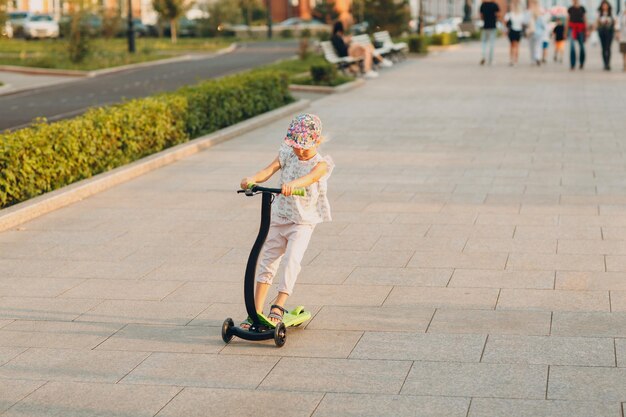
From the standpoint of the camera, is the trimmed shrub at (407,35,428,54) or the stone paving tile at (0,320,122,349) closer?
the stone paving tile at (0,320,122,349)

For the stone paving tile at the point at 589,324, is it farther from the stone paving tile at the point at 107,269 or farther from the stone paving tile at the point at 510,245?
the stone paving tile at the point at 107,269

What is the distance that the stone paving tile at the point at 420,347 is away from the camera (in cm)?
634

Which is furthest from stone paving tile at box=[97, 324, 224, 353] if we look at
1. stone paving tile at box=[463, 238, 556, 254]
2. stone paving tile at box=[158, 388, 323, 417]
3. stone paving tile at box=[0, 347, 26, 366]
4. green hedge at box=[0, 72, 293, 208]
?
green hedge at box=[0, 72, 293, 208]

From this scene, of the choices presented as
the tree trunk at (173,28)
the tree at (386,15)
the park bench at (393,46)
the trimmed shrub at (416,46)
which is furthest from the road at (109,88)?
the tree trunk at (173,28)

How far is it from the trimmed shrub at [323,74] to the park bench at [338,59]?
122 inches

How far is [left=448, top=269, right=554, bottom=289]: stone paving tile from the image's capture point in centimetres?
795

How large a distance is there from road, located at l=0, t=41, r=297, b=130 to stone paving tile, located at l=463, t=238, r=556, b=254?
7.25 meters

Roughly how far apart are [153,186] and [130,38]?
30105 mm

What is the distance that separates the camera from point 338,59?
2830 centimetres

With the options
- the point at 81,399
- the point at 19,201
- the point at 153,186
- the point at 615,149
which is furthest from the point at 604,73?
the point at 81,399

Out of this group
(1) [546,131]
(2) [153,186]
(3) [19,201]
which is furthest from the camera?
(1) [546,131]

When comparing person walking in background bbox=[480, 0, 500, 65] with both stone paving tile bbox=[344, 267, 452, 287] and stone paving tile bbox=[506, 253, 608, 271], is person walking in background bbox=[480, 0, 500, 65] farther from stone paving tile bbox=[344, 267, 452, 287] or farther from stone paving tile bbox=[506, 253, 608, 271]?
stone paving tile bbox=[344, 267, 452, 287]

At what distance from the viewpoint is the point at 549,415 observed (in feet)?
17.6

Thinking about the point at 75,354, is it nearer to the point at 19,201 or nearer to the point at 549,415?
the point at 549,415
